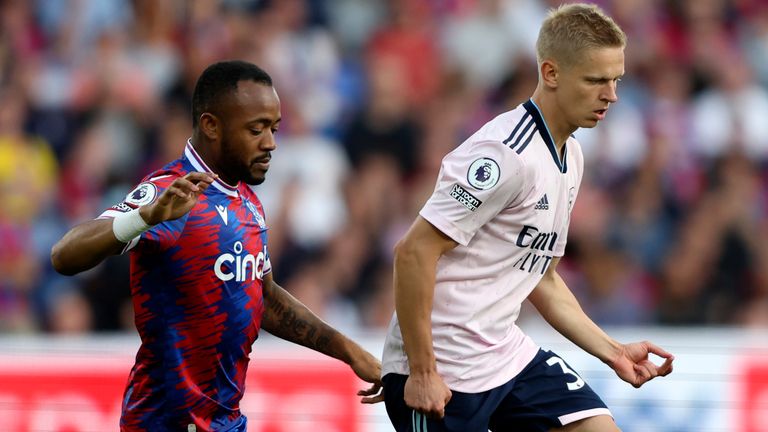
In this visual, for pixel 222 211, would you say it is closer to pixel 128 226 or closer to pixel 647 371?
pixel 128 226

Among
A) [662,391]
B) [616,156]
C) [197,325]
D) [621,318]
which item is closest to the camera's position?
[197,325]

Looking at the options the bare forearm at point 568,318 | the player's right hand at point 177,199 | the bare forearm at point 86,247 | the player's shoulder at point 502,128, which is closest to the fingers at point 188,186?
the player's right hand at point 177,199

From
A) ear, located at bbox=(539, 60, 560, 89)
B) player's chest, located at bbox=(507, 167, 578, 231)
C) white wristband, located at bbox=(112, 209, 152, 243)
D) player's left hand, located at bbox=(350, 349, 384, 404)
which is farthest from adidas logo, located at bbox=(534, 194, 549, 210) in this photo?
white wristband, located at bbox=(112, 209, 152, 243)

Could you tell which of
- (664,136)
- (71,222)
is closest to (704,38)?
(664,136)

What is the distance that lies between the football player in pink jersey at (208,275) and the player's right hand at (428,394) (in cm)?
70

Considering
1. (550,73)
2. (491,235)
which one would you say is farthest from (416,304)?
(550,73)

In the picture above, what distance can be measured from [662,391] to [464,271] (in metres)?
2.93

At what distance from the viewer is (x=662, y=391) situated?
748 centimetres

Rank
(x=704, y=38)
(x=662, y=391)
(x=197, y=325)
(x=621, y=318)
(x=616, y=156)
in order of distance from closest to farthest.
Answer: (x=197, y=325)
(x=662, y=391)
(x=621, y=318)
(x=616, y=156)
(x=704, y=38)

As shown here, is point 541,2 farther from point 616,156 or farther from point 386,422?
point 386,422

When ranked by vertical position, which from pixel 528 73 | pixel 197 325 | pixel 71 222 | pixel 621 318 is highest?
pixel 528 73

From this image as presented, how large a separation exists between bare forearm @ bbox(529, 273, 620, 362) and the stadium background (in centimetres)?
240

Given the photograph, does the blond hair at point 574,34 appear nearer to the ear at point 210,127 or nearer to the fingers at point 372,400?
the ear at point 210,127

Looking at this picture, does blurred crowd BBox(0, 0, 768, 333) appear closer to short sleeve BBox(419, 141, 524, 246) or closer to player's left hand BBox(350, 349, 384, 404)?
player's left hand BBox(350, 349, 384, 404)
